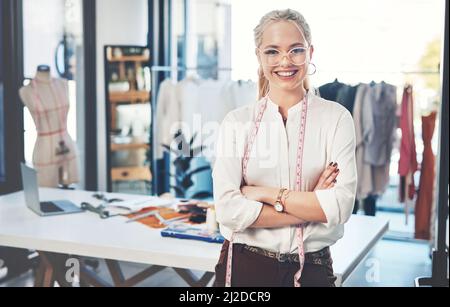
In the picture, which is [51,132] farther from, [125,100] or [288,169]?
[288,169]

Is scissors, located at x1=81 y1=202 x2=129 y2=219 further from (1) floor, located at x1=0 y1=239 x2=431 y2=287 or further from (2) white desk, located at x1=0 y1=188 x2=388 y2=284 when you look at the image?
(1) floor, located at x1=0 y1=239 x2=431 y2=287

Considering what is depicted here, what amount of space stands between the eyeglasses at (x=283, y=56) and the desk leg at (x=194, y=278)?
3.71ft

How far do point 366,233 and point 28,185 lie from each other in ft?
4.38

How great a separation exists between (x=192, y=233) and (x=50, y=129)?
1.63 meters

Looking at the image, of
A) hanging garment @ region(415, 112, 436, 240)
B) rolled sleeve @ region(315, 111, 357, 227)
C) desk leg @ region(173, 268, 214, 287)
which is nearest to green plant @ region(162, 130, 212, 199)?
desk leg @ region(173, 268, 214, 287)

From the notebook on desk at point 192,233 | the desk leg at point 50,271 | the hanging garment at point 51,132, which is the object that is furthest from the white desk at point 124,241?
the hanging garment at point 51,132

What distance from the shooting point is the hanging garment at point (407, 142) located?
11.6 feet

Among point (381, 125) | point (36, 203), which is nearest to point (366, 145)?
point (381, 125)

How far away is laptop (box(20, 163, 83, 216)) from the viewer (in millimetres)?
2465

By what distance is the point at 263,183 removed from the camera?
5.38 feet

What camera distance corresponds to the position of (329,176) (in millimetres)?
1591

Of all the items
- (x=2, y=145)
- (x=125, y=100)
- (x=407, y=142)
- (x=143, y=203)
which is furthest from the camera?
(x=125, y=100)

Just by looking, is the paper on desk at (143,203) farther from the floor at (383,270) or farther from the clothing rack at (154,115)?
the clothing rack at (154,115)

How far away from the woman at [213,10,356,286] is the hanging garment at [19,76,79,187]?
2028 millimetres
